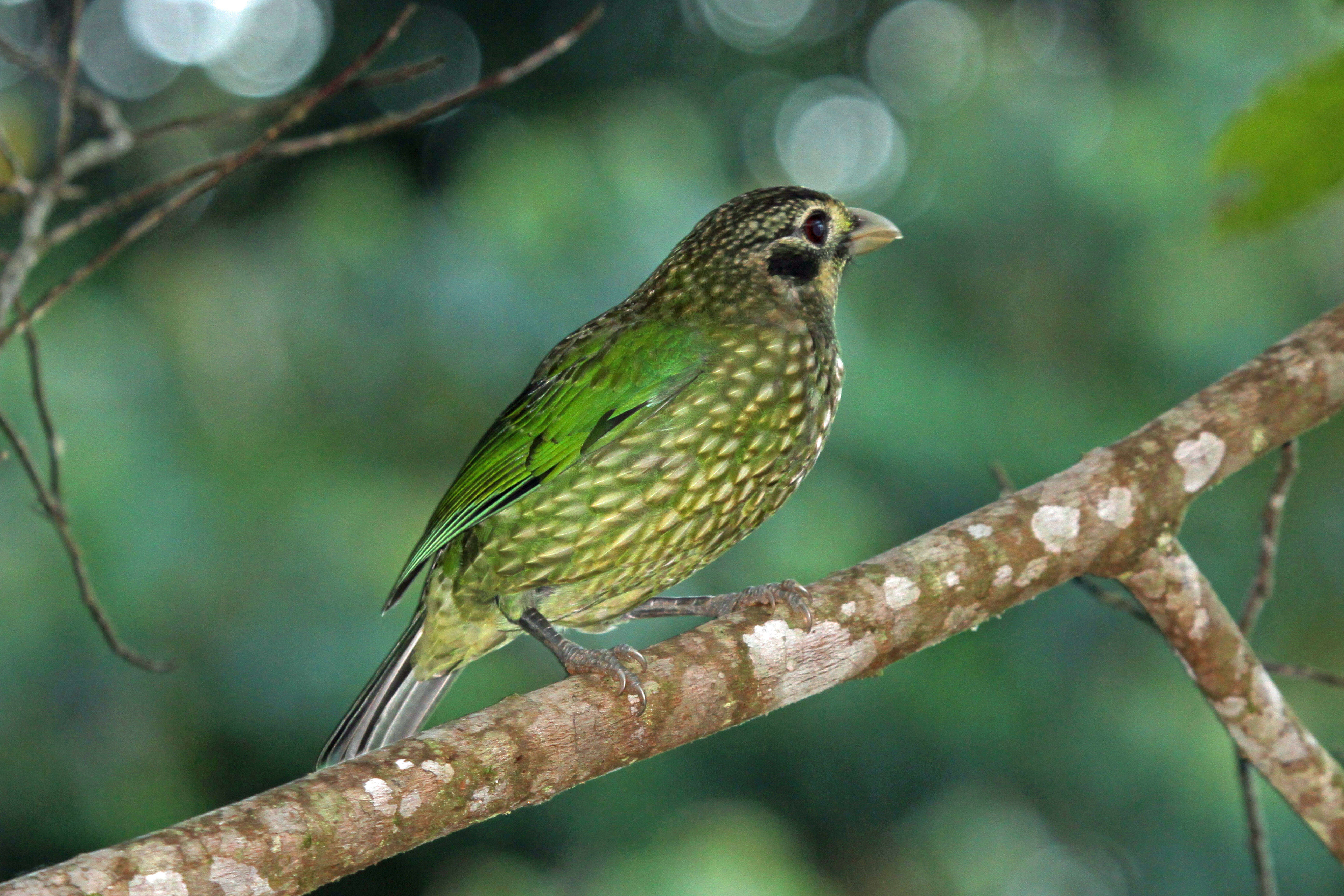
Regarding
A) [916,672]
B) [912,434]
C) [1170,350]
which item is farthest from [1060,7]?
[916,672]

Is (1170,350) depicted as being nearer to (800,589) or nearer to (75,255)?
(800,589)

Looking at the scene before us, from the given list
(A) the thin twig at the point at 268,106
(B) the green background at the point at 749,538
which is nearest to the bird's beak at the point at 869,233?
(A) the thin twig at the point at 268,106

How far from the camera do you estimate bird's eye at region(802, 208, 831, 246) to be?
2.72 m

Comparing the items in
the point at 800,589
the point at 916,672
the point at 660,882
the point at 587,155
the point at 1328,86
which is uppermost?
the point at 587,155

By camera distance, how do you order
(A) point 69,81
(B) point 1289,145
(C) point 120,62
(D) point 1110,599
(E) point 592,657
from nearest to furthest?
1. (B) point 1289,145
2. (E) point 592,657
3. (A) point 69,81
4. (D) point 1110,599
5. (C) point 120,62

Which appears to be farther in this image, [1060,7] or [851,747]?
[1060,7]

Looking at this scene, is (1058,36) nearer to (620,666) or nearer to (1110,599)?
(1110,599)

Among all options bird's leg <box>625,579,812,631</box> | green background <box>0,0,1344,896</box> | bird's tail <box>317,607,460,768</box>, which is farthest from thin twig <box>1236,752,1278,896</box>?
green background <box>0,0,1344,896</box>

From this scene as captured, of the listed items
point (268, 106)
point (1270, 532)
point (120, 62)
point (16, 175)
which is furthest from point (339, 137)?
point (120, 62)

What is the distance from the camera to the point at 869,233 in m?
2.74

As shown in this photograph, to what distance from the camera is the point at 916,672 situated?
656 cm

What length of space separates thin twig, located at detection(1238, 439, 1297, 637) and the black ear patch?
3.34 feet

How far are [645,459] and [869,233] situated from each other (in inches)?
29.1

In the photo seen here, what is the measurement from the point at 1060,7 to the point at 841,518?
5.09 meters
